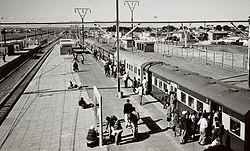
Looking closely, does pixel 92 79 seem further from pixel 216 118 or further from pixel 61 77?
pixel 216 118

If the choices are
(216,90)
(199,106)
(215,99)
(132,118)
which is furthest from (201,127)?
(132,118)

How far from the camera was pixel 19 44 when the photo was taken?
75.4 metres

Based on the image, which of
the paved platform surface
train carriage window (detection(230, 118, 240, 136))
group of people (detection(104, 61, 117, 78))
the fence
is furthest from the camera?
the fence

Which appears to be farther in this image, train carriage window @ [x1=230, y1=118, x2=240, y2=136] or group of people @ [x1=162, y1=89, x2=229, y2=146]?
group of people @ [x1=162, y1=89, x2=229, y2=146]

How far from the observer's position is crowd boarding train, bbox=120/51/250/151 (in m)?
11.0

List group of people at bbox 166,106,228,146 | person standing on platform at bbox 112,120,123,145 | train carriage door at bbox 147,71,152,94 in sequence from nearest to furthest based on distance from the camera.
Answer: group of people at bbox 166,106,228,146 → person standing on platform at bbox 112,120,123,145 → train carriage door at bbox 147,71,152,94

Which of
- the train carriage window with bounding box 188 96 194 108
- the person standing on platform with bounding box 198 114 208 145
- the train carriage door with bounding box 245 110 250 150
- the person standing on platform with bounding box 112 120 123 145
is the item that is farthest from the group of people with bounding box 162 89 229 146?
the person standing on platform with bounding box 112 120 123 145

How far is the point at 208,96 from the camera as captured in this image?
13.4 metres

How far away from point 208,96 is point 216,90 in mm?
620

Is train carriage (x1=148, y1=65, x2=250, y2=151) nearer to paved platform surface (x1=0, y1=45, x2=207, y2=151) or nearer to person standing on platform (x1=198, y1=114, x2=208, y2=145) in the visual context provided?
person standing on platform (x1=198, y1=114, x2=208, y2=145)

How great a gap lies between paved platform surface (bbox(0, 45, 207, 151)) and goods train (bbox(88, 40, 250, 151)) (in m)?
1.53

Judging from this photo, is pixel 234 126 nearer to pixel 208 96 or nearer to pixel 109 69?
pixel 208 96

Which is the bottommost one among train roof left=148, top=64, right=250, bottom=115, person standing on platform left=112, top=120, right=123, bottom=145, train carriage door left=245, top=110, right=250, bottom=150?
person standing on platform left=112, top=120, right=123, bottom=145

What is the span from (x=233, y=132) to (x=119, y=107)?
9493 millimetres
